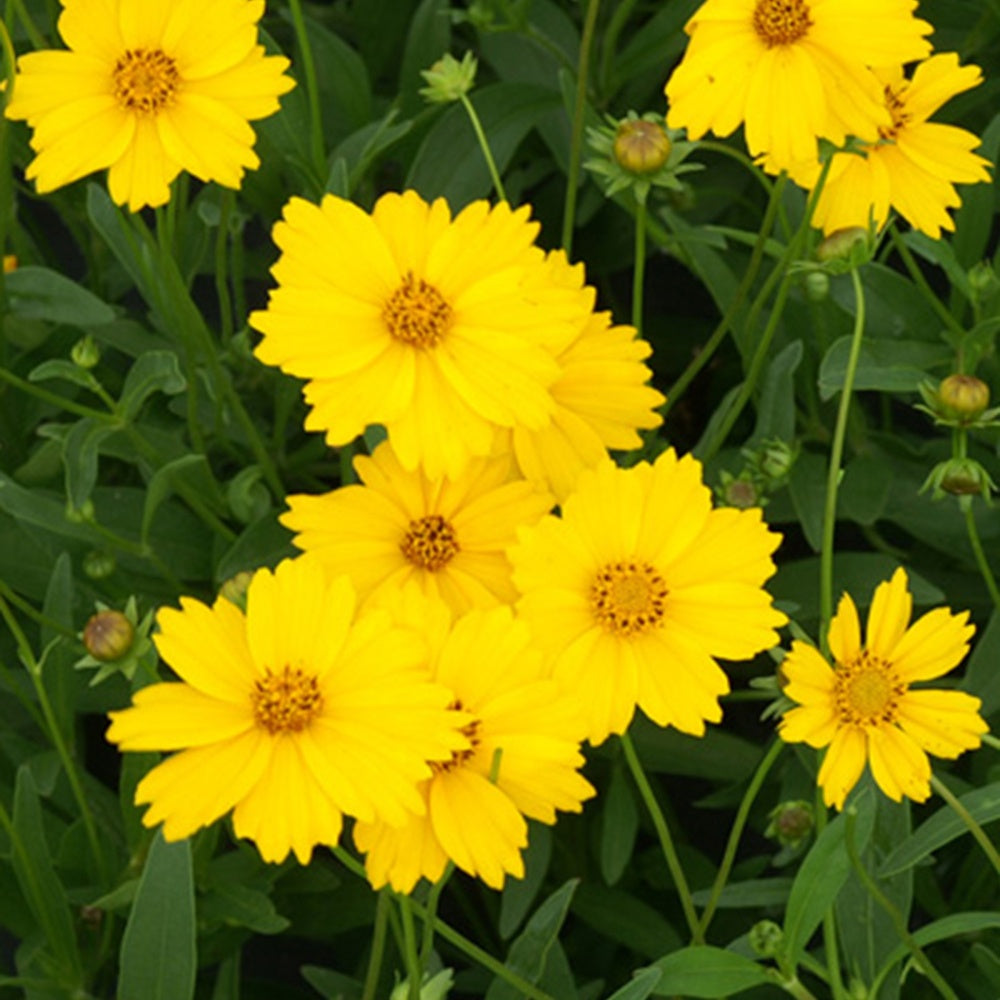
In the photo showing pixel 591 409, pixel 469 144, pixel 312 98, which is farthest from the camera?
pixel 469 144

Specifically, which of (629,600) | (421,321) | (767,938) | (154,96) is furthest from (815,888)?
(154,96)

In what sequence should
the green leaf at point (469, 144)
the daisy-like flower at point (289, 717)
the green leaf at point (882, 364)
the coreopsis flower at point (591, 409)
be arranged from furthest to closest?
the green leaf at point (469, 144), the green leaf at point (882, 364), the coreopsis flower at point (591, 409), the daisy-like flower at point (289, 717)

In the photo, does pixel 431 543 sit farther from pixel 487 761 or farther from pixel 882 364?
pixel 882 364

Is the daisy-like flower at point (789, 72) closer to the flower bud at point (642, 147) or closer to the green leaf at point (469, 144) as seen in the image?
the flower bud at point (642, 147)

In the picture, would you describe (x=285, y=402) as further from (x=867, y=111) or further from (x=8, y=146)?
(x=867, y=111)

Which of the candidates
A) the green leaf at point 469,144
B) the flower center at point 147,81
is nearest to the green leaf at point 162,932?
the flower center at point 147,81

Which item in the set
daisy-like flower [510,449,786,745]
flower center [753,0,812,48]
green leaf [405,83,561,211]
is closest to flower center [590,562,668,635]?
daisy-like flower [510,449,786,745]
